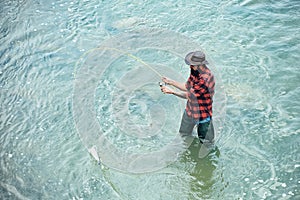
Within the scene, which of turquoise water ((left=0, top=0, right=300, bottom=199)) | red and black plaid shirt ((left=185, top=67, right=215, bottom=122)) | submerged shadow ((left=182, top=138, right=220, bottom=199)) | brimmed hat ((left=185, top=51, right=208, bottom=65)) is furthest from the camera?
turquoise water ((left=0, top=0, right=300, bottom=199))

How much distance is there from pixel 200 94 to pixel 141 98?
2.20 m

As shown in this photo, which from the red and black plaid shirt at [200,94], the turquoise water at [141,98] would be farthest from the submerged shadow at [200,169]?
the red and black plaid shirt at [200,94]

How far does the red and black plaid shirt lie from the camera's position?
4.52 metres

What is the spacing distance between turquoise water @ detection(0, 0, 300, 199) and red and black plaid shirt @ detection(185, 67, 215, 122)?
0.96 m

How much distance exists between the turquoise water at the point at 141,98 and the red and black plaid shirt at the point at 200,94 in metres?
0.96

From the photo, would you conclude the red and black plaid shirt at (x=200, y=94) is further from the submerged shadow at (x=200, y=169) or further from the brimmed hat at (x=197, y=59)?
the submerged shadow at (x=200, y=169)

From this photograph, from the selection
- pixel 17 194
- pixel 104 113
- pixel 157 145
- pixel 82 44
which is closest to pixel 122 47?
pixel 82 44

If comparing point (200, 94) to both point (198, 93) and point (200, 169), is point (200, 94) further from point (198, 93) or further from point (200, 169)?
point (200, 169)

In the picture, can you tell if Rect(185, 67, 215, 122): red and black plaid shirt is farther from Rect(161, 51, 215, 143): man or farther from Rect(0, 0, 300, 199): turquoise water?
Rect(0, 0, 300, 199): turquoise water

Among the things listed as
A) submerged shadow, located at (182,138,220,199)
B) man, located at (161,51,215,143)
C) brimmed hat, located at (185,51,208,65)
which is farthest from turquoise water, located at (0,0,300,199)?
brimmed hat, located at (185,51,208,65)

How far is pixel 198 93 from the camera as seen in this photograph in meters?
4.63

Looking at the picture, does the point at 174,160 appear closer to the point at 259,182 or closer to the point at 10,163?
→ the point at 259,182

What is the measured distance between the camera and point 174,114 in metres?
6.31

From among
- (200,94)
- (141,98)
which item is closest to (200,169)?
(200,94)
